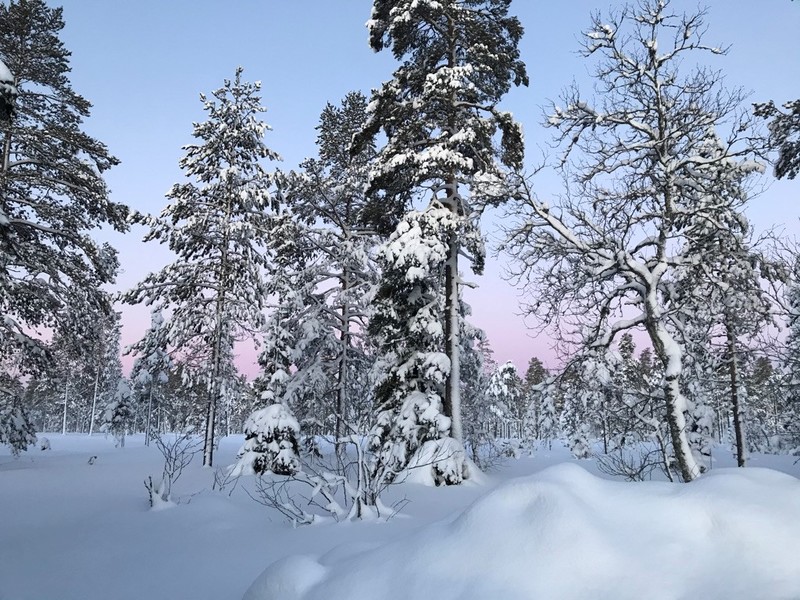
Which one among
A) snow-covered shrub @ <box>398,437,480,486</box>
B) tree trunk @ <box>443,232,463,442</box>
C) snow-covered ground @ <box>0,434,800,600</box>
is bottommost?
snow-covered shrub @ <box>398,437,480,486</box>

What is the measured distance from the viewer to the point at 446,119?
14.1 meters

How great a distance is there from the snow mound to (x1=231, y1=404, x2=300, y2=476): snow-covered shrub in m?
12.1

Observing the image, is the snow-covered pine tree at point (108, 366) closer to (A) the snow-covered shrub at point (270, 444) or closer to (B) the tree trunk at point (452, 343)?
(A) the snow-covered shrub at point (270, 444)

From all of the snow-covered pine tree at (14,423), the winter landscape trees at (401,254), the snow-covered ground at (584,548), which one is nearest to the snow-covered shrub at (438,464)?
the winter landscape trees at (401,254)

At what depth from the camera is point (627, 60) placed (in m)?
9.26

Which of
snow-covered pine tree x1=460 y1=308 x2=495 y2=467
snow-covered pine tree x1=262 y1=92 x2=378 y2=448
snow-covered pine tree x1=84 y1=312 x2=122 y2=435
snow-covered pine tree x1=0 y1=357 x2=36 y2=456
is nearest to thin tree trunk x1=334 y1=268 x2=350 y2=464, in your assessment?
snow-covered pine tree x1=262 y1=92 x2=378 y2=448

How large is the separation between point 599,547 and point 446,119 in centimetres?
1313

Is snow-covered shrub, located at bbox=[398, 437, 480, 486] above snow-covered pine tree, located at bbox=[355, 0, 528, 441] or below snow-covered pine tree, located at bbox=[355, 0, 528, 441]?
below

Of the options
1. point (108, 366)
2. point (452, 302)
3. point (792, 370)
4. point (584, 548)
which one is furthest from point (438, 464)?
point (108, 366)

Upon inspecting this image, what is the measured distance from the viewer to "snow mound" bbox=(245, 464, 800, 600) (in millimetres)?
2498

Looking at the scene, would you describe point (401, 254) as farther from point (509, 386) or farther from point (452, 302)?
point (509, 386)

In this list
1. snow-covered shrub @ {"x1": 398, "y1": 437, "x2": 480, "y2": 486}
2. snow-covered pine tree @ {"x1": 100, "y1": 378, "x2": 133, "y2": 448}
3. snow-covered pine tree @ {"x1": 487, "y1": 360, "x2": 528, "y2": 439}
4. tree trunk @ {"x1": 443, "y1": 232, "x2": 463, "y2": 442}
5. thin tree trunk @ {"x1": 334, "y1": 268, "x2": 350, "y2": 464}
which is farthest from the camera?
snow-covered pine tree @ {"x1": 487, "y1": 360, "x2": 528, "y2": 439}

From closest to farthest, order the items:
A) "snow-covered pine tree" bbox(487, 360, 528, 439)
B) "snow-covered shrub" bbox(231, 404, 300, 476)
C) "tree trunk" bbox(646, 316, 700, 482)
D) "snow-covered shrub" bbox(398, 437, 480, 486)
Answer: "tree trunk" bbox(646, 316, 700, 482) < "snow-covered shrub" bbox(398, 437, 480, 486) < "snow-covered shrub" bbox(231, 404, 300, 476) < "snow-covered pine tree" bbox(487, 360, 528, 439)

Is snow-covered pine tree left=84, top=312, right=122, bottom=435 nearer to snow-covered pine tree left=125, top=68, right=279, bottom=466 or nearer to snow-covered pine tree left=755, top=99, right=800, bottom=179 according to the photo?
snow-covered pine tree left=125, top=68, right=279, bottom=466
